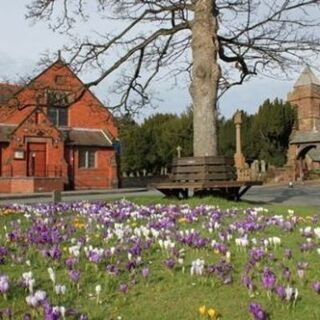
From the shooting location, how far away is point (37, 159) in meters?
49.9

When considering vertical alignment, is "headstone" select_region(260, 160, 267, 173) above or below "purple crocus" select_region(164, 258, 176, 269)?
above

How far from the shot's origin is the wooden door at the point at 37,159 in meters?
49.3

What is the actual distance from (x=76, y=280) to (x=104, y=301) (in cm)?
44

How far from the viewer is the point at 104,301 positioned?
453 cm

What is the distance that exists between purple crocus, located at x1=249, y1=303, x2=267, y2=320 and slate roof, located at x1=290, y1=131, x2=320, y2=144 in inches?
2764

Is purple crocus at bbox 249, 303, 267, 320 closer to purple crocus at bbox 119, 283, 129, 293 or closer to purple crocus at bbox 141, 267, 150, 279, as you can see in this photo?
purple crocus at bbox 119, 283, 129, 293

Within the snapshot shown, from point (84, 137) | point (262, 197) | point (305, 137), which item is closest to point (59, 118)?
point (84, 137)

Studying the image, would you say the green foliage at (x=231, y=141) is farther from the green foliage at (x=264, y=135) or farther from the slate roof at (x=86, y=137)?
the slate roof at (x=86, y=137)

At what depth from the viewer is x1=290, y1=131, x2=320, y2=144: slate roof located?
73.0 meters

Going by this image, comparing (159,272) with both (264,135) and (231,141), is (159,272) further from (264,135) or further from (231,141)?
(264,135)

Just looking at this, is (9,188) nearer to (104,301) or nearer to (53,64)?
(53,64)

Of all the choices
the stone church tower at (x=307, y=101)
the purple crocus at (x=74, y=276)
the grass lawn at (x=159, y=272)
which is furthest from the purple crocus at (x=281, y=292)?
the stone church tower at (x=307, y=101)

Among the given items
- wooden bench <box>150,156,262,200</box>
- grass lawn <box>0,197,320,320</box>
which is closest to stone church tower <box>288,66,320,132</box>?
wooden bench <box>150,156,262,200</box>

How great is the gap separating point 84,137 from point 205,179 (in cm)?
3798
